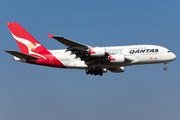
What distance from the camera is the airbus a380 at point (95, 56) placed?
35.7m

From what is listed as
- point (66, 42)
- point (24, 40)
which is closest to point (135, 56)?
point (66, 42)

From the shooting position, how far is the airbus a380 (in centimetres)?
3572

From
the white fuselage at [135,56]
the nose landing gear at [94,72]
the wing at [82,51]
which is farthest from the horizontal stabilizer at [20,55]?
the nose landing gear at [94,72]

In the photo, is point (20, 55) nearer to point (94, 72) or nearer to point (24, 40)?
point (24, 40)

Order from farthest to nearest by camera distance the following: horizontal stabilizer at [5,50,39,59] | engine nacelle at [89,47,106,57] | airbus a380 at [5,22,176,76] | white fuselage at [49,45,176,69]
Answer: white fuselage at [49,45,176,69] → horizontal stabilizer at [5,50,39,59] → airbus a380 at [5,22,176,76] → engine nacelle at [89,47,106,57]

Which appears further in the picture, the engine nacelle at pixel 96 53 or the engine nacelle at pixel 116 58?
the engine nacelle at pixel 116 58

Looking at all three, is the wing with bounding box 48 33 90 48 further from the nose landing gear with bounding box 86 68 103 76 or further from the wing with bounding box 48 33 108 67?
the nose landing gear with bounding box 86 68 103 76

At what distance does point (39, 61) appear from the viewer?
3866cm

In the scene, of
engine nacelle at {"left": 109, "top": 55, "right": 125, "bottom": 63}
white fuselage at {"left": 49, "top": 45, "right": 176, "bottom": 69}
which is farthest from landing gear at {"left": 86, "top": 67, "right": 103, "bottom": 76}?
engine nacelle at {"left": 109, "top": 55, "right": 125, "bottom": 63}

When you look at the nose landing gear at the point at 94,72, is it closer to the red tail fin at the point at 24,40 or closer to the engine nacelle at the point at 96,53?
the engine nacelle at the point at 96,53

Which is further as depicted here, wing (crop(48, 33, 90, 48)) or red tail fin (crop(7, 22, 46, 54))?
red tail fin (crop(7, 22, 46, 54))

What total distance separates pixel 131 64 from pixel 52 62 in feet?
37.8

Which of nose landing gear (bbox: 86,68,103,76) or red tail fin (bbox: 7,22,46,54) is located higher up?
red tail fin (bbox: 7,22,46,54)

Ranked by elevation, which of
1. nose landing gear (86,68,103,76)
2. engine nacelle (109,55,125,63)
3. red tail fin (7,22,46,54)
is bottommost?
nose landing gear (86,68,103,76)
